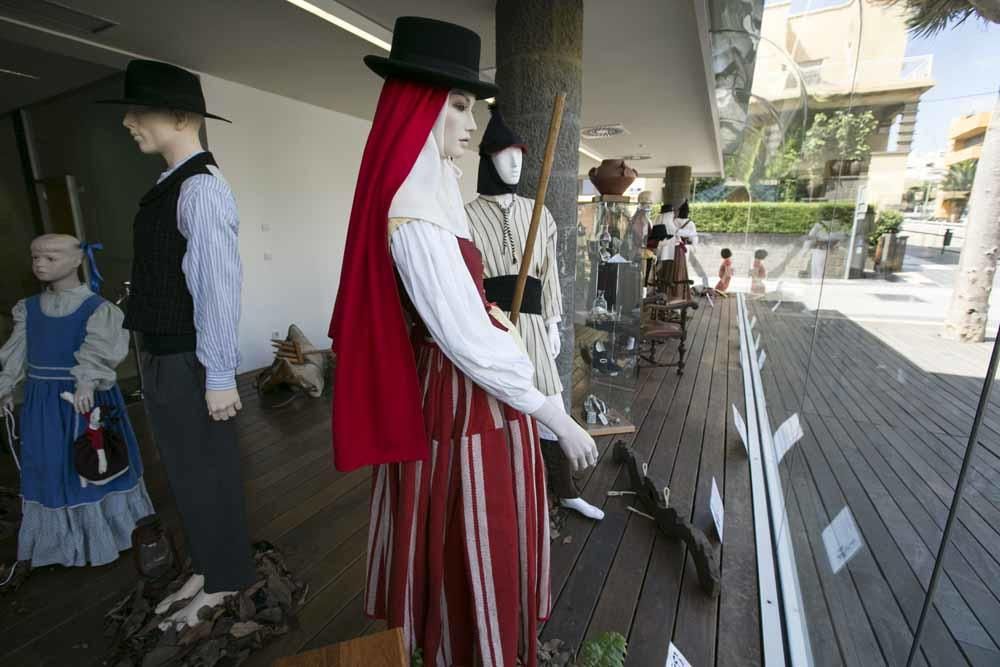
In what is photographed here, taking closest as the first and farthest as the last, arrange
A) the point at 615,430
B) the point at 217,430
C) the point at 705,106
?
the point at 217,430, the point at 615,430, the point at 705,106

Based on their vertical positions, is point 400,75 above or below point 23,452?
above

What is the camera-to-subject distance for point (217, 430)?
1.43 metres

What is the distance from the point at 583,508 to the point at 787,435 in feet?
3.29

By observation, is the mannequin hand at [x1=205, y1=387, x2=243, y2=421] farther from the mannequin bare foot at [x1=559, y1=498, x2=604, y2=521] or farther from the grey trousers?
the mannequin bare foot at [x1=559, y1=498, x2=604, y2=521]

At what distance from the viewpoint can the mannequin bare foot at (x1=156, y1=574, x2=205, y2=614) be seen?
1.60 m

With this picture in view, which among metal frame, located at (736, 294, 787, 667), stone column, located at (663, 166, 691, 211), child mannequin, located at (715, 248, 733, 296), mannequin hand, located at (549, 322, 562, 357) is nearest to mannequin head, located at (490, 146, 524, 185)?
mannequin hand, located at (549, 322, 562, 357)

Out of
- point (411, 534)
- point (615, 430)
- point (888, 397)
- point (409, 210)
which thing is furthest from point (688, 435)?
point (409, 210)

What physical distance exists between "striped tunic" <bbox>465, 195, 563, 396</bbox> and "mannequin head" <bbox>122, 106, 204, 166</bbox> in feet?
2.78

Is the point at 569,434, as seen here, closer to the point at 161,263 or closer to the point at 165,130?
the point at 161,263

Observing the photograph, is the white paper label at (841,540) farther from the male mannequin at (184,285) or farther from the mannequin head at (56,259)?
the mannequin head at (56,259)

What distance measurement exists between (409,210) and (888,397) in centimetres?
106

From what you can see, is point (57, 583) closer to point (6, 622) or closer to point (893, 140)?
point (6, 622)

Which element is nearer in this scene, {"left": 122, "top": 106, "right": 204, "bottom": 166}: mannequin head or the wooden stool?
the wooden stool

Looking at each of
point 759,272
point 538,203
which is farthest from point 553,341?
point 759,272
